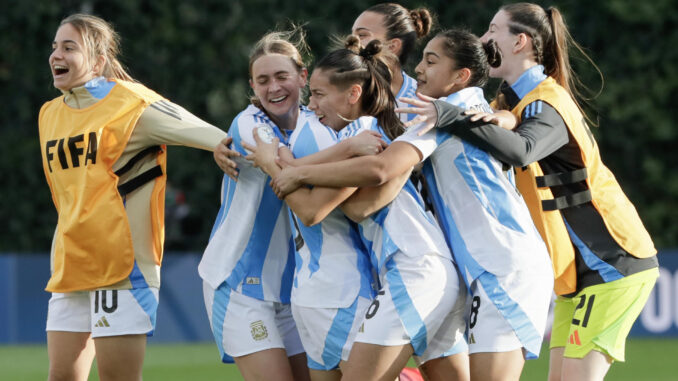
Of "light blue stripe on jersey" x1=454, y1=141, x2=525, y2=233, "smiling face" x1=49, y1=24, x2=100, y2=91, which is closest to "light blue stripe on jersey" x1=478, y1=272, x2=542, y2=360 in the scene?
"light blue stripe on jersey" x1=454, y1=141, x2=525, y2=233

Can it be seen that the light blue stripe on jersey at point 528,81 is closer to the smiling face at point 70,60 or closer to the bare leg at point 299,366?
the bare leg at point 299,366

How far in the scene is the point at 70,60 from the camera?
16.2 ft

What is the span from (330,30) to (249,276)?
395 inches

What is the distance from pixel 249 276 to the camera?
4.40 metres

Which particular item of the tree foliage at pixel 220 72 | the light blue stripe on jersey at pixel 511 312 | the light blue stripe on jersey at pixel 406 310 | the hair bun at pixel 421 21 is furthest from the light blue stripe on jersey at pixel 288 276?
the tree foliage at pixel 220 72

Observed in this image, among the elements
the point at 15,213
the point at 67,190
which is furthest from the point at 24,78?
the point at 67,190

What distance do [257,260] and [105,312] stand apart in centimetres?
81

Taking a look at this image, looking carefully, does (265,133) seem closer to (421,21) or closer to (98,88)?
(98,88)

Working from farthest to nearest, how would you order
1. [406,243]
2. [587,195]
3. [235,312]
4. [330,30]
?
1. [330,30]
2. [587,195]
3. [235,312]
4. [406,243]

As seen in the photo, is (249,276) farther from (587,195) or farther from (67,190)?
(587,195)

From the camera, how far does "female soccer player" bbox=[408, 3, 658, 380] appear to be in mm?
4668

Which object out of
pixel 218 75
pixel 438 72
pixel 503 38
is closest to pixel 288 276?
pixel 438 72

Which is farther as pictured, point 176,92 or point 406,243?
point 176,92

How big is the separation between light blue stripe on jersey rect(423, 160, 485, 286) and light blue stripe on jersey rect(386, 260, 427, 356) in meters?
0.30
